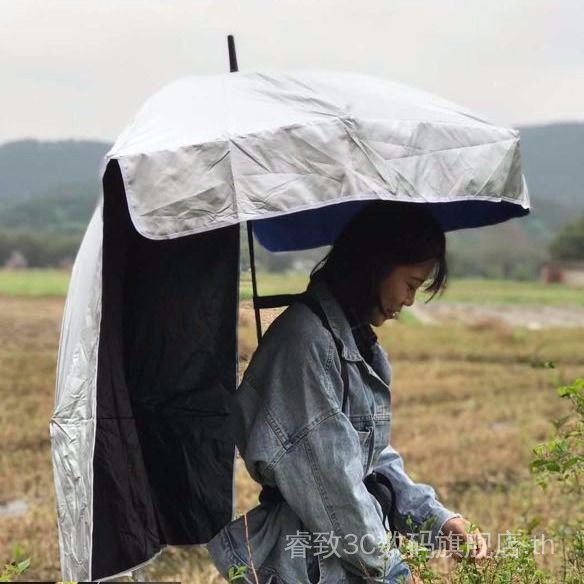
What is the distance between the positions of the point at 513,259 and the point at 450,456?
33973 mm

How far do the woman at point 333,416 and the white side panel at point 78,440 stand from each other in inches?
12.7

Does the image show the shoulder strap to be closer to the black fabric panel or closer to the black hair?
the black hair

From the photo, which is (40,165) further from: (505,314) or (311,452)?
(311,452)

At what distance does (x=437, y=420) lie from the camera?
8641 mm

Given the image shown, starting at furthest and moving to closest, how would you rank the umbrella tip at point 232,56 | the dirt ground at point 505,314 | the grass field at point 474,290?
the grass field at point 474,290 < the dirt ground at point 505,314 < the umbrella tip at point 232,56

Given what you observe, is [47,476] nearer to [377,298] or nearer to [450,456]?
[450,456]

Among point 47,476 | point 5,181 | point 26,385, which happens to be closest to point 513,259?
point 5,181

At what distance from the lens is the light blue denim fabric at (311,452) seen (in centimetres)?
193

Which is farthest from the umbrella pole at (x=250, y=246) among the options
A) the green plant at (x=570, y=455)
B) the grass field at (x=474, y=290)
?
the grass field at (x=474, y=290)

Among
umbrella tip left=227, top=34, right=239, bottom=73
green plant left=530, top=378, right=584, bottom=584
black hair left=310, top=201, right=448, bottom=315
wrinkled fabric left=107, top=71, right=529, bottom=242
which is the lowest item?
green plant left=530, top=378, right=584, bottom=584

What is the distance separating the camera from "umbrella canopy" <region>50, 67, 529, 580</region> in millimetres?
1786

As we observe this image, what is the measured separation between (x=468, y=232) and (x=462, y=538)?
3.52 meters

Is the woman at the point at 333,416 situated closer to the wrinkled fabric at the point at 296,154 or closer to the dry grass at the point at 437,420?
the wrinkled fabric at the point at 296,154

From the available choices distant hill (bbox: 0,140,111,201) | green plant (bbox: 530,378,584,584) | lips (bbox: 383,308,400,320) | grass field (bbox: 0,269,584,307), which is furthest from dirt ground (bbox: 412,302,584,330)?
lips (bbox: 383,308,400,320)
